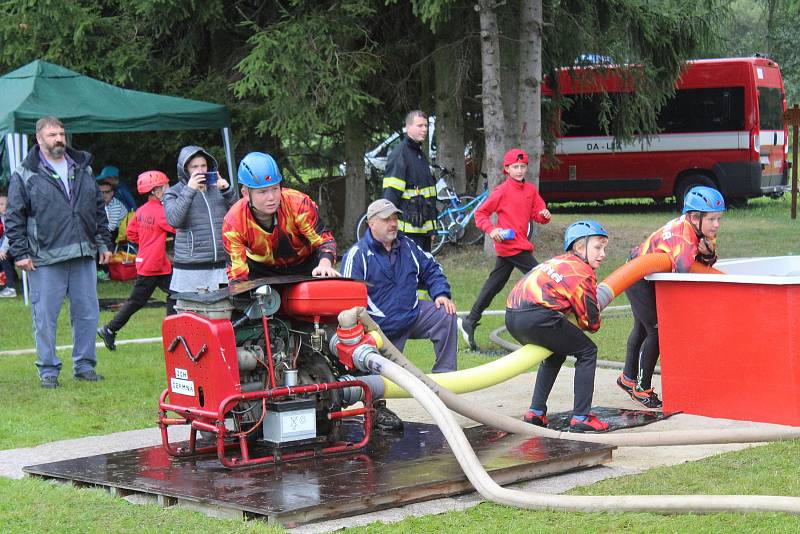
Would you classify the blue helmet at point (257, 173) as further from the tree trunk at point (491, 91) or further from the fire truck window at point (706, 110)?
the fire truck window at point (706, 110)

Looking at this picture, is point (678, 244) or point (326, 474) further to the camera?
point (678, 244)

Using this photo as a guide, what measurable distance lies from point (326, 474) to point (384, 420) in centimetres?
123

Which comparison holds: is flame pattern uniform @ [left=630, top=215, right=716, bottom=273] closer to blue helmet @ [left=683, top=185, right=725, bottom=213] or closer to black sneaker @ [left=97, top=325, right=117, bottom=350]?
blue helmet @ [left=683, top=185, right=725, bottom=213]

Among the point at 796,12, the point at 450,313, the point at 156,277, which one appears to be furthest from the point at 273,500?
the point at 796,12

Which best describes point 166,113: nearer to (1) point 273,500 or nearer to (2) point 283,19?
(2) point 283,19

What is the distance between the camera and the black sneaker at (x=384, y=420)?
7.04m

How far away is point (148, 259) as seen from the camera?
11383 mm

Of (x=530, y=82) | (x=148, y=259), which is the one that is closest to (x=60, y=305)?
(x=148, y=259)

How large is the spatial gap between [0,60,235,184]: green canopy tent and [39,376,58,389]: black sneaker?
230 inches

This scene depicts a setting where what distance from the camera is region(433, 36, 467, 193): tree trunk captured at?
59.1ft

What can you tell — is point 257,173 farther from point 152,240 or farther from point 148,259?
point 152,240

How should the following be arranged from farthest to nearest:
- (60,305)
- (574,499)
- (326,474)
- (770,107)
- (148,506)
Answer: (770,107) → (60,305) → (326,474) → (148,506) → (574,499)

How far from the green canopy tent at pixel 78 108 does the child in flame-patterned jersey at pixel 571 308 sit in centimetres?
907

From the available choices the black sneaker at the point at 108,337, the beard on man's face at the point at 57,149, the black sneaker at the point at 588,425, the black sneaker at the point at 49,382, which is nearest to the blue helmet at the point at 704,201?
the black sneaker at the point at 588,425
